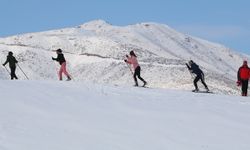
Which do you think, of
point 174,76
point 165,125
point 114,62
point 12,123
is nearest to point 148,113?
point 165,125

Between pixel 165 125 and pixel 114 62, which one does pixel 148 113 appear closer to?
pixel 165 125

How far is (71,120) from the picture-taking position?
16922 mm

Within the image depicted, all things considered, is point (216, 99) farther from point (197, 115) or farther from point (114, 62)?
point (114, 62)

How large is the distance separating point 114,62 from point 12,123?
577 ft

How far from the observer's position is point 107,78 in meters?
180

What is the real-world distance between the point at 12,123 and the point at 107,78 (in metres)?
165

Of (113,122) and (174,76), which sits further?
(174,76)

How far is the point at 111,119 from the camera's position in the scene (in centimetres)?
1784

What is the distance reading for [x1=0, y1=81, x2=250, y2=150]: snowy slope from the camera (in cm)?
1499

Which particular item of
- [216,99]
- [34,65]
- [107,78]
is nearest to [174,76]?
[107,78]

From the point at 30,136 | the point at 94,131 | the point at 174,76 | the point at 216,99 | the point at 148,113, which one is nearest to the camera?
the point at 30,136

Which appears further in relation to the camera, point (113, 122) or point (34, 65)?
point (34, 65)

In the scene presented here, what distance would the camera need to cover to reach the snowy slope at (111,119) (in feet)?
49.2

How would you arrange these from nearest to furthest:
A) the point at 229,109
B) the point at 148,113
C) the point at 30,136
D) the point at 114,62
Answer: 1. the point at 30,136
2. the point at 148,113
3. the point at 229,109
4. the point at 114,62
